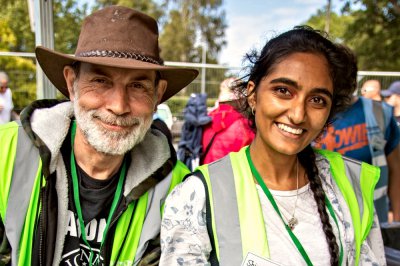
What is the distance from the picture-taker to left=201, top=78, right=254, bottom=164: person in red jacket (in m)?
3.25

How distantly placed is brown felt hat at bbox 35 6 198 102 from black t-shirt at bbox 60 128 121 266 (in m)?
0.48

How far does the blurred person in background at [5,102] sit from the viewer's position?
5.53 meters

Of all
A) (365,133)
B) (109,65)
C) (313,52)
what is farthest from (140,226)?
(365,133)

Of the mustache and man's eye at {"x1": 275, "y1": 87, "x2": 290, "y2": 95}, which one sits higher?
man's eye at {"x1": 275, "y1": 87, "x2": 290, "y2": 95}

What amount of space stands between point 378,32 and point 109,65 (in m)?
18.8

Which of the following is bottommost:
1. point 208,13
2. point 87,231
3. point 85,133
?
point 87,231

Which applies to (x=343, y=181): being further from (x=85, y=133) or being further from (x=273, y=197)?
(x=85, y=133)

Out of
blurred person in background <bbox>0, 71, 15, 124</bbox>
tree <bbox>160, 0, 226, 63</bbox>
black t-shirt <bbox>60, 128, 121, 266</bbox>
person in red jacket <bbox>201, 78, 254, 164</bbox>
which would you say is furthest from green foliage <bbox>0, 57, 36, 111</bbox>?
tree <bbox>160, 0, 226, 63</bbox>

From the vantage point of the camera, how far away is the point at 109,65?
148 cm

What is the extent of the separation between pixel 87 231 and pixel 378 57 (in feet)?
63.9

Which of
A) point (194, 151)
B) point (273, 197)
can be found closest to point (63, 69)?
point (273, 197)

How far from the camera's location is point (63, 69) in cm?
180

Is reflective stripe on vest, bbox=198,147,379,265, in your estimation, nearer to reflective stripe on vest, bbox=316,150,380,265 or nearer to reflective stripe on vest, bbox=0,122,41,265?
reflective stripe on vest, bbox=316,150,380,265

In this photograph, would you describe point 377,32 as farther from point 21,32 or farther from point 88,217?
point 88,217
